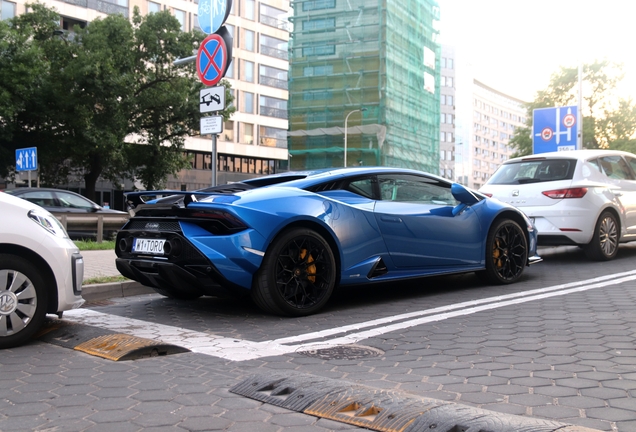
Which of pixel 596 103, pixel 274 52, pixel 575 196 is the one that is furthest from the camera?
pixel 274 52

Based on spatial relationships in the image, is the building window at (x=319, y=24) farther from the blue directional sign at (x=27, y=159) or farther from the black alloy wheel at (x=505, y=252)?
the black alloy wheel at (x=505, y=252)

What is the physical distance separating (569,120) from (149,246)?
25502 millimetres

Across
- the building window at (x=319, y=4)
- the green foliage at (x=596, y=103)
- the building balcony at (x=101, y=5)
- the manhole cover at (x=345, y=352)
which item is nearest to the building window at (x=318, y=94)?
the building window at (x=319, y=4)

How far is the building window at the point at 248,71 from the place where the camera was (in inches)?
2072

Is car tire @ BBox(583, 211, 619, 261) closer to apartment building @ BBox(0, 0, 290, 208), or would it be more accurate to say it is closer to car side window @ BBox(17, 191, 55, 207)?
car side window @ BBox(17, 191, 55, 207)

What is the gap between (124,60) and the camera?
30.5 metres

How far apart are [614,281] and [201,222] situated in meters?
4.92

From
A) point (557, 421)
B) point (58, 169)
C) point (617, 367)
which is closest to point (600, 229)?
point (617, 367)

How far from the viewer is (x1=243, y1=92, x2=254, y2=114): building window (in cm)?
5272

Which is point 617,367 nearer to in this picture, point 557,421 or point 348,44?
Result: point 557,421

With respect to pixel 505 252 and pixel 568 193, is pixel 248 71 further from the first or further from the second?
pixel 505 252

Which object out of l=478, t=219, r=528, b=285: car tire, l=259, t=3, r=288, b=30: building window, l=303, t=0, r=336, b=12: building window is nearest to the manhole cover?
l=478, t=219, r=528, b=285: car tire

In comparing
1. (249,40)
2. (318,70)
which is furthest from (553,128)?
(318,70)

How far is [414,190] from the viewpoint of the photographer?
22.6 feet
